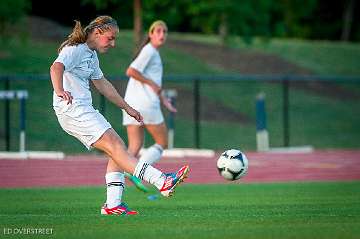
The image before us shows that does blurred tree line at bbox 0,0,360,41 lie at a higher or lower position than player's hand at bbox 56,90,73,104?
higher

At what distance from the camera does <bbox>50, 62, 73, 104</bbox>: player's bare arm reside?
11594 mm

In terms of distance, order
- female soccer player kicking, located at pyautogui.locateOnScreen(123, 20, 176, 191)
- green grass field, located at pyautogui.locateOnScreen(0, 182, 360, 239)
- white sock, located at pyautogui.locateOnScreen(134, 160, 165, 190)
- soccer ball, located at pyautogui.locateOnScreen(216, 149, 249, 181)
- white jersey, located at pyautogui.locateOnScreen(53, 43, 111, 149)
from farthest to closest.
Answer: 1. female soccer player kicking, located at pyautogui.locateOnScreen(123, 20, 176, 191)
2. soccer ball, located at pyautogui.locateOnScreen(216, 149, 249, 181)
3. white jersey, located at pyautogui.locateOnScreen(53, 43, 111, 149)
4. white sock, located at pyautogui.locateOnScreen(134, 160, 165, 190)
5. green grass field, located at pyautogui.locateOnScreen(0, 182, 360, 239)

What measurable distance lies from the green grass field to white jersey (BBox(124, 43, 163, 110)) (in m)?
1.33

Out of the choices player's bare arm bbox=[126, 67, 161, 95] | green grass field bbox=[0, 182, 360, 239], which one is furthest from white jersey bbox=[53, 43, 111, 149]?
player's bare arm bbox=[126, 67, 161, 95]

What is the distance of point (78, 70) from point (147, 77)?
16.3 ft

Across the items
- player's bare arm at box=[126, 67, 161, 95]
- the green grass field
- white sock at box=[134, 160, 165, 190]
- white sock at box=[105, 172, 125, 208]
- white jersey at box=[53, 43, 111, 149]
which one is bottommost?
the green grass field

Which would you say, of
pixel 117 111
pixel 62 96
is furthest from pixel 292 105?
pixel 62 96

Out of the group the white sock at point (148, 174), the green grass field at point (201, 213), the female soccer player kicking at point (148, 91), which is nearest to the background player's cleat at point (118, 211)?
the green grass field at point (201, 213)

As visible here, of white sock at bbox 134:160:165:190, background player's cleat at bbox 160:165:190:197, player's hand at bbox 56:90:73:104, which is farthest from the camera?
white sock at bbox 134:160:165:190

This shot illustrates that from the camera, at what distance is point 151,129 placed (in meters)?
17.1

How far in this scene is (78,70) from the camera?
12.3 meters

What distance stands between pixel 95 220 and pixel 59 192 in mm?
6132

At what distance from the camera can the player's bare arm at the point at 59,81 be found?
11.6m

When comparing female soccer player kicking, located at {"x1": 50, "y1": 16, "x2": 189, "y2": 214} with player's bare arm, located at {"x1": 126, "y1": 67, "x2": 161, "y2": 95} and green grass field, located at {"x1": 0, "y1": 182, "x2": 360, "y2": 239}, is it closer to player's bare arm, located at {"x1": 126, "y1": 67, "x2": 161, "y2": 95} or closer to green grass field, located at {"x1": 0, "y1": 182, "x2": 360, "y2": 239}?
green grass field, located at {"x1": 0, "y1": 182, "x2": 360, "y2": 239}
